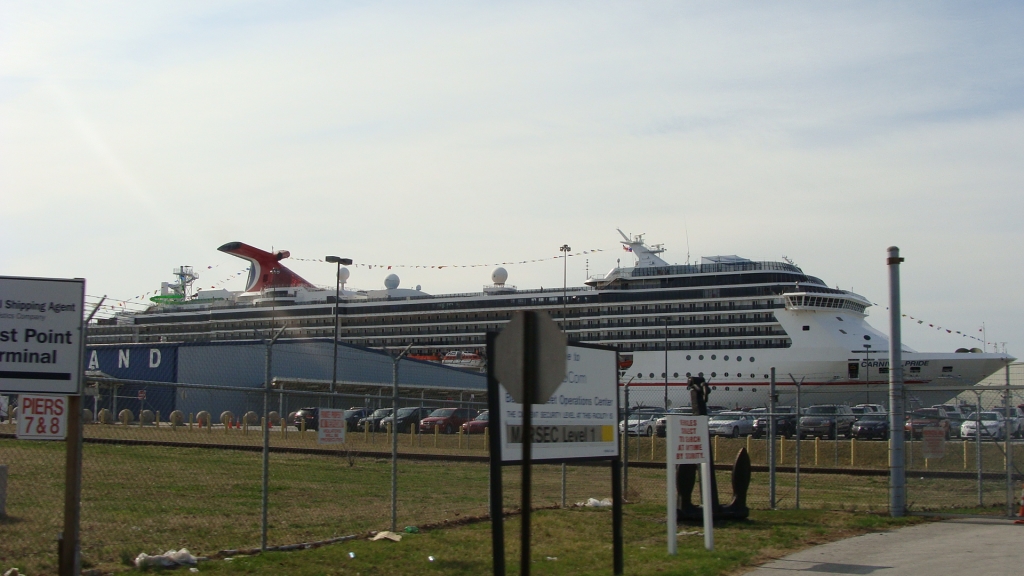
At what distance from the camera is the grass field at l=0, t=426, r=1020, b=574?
32.7 feet

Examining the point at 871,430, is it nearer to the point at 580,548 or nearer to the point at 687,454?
the point at 687,454

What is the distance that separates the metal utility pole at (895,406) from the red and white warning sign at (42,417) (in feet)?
37.5

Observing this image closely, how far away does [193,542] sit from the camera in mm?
9789

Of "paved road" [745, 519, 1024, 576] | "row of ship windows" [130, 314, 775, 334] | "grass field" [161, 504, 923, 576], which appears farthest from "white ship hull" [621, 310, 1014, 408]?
"paved road" [745, 519, 1024, 576]

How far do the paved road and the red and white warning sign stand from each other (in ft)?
22.1

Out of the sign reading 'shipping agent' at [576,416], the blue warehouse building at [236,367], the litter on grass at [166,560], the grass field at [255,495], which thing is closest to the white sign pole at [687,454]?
the sign reading 'shipping agent' at [576,416]

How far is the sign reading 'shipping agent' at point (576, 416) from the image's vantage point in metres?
8.80

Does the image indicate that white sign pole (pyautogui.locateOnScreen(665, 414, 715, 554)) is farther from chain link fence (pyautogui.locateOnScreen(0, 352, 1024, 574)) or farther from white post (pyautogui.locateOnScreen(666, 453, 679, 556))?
chain link fence (pyautogui.locateOnScreen(0, 352, 1024, 574))

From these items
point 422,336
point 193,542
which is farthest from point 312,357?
point 193,542

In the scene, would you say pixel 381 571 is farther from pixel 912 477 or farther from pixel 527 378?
pixel 912 477

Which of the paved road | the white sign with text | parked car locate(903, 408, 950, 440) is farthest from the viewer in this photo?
parked car locate(903, 408, 950, 440)

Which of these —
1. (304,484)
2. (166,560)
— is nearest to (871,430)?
(304,484)

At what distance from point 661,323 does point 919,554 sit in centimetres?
5668

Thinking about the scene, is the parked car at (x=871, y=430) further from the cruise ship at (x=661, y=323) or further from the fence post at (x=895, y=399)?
the cruise ship at (x=661, y=323)
